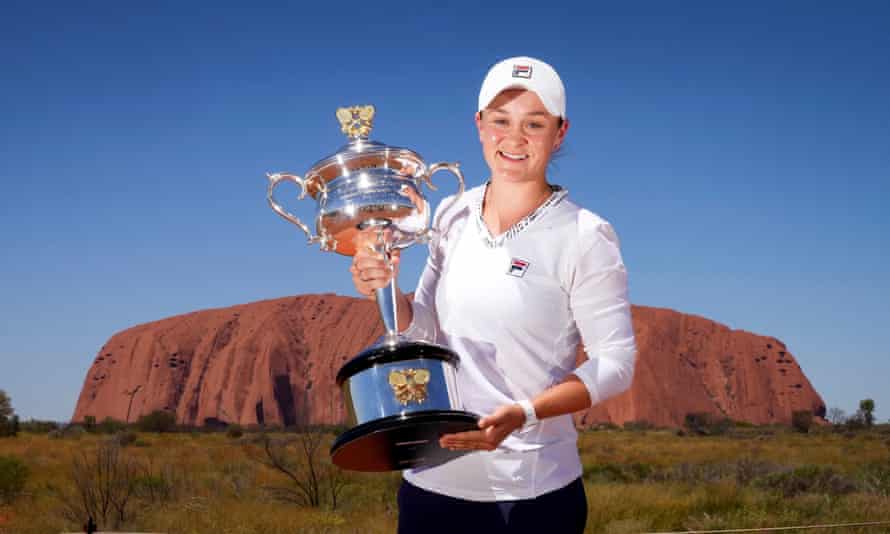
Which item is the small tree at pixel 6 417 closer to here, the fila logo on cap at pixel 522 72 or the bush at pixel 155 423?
the bush at pixel 155 423

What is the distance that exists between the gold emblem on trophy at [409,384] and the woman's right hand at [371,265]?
0.84 ft

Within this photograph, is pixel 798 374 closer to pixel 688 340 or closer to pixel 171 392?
pixel 688 340

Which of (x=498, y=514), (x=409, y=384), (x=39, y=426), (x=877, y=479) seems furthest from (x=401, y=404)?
(x=39, y=426)

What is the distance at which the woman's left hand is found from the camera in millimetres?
1846

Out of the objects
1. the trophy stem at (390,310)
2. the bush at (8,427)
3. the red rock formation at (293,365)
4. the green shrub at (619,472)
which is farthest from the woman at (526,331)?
the red rock formation at (293,365)

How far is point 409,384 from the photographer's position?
6.79ft

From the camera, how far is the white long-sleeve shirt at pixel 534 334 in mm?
1992

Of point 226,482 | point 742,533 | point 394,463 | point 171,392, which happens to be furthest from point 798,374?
point 394,463

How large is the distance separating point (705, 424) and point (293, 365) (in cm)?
2945

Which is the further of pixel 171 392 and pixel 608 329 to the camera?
pixel 171 392

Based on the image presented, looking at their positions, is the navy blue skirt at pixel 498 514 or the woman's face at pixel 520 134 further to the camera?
the woman's face at pixel 520 134

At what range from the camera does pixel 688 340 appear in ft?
212

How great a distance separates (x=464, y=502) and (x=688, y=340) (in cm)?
6530

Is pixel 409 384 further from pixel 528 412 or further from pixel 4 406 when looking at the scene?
pixel 4 406
